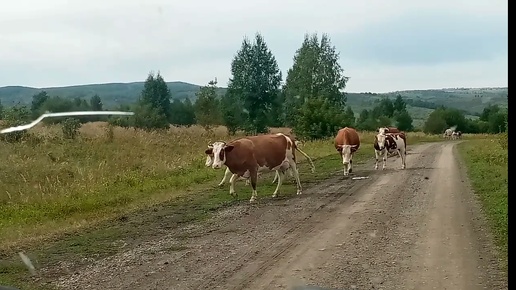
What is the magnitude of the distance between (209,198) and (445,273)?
6.08 m

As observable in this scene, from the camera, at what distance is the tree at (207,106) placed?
692cm

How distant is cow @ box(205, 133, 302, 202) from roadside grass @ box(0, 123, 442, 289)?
0.30 metres

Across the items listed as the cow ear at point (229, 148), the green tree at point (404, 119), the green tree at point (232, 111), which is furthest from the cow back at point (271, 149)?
the green tree at point (404, 119)

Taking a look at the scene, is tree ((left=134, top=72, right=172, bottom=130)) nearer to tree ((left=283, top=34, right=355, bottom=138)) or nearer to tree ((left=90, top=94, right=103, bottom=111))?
tree ((left=90, top=94, right=103, bottom=111))

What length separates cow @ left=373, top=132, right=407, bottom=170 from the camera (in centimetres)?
1060

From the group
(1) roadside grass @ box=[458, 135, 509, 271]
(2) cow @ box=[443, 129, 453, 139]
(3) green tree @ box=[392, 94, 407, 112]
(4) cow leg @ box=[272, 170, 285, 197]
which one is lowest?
(4) cow leg @ box=[272, 170, 285, 197]

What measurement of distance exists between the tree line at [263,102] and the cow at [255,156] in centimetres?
303

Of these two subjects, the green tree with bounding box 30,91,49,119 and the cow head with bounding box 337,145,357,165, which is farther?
the cow head with bounding box 337,145,357,165

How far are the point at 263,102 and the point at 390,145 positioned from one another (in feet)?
20.3

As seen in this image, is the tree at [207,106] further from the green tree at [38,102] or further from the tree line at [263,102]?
the green tree at [38,102]

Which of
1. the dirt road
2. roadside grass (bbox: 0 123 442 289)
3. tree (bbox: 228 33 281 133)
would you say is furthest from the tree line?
the dirt road

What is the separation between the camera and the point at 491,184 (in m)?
8.80

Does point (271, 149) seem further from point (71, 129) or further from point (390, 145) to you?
point (71, 129)

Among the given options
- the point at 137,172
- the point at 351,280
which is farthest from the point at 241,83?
the point at 137,172
